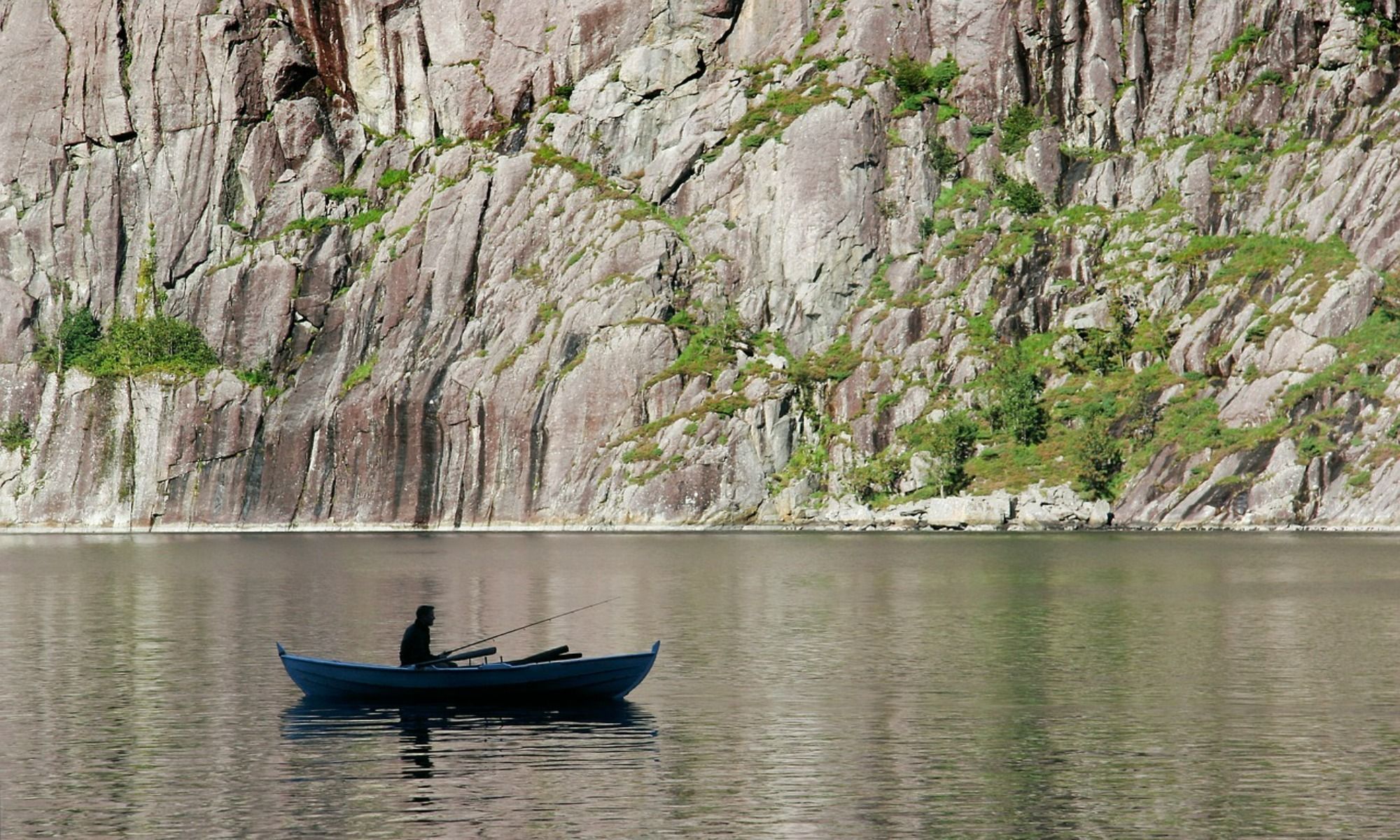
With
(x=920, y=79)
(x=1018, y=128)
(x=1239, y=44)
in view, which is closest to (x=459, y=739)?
(x=1018, y=128)

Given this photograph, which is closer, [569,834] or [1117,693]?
[569,834]

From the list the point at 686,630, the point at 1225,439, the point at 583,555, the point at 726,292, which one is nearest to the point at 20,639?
the point at 686,630

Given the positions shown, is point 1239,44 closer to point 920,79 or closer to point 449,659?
point 920,79

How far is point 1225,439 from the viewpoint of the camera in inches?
5512

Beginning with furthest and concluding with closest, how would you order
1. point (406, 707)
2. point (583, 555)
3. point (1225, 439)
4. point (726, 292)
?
1. point (726, 292)
2. point (1225, 439)
3. point (583, 555)
4. point (406, 707)

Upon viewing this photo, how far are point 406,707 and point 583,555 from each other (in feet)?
234

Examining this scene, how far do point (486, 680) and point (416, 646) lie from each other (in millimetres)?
2596

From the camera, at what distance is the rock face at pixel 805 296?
151375mm

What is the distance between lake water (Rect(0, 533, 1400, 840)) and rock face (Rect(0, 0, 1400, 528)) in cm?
6885

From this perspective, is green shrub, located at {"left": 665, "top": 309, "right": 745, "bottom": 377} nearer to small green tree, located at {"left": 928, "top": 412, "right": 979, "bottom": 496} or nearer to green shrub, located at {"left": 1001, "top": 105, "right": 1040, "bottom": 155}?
small green tree, located at {"left": 928, "top": 412, "right": 979, "bottom": 496}

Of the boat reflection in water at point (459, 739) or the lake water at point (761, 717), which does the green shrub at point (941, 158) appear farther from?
the boat reflection in water at point (459, 739)

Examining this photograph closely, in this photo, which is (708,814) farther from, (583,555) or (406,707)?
(583,555)

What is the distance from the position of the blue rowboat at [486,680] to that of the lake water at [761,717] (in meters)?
0.70

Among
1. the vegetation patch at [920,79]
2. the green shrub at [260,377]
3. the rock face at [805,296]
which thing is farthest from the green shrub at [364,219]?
the vegetation patch at [920,79]
